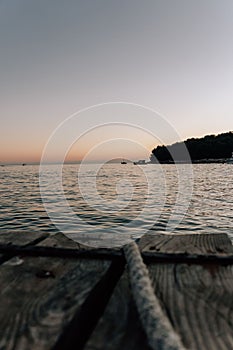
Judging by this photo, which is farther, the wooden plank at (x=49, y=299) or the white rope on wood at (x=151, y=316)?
the wooden plank at (x=49, y=299)

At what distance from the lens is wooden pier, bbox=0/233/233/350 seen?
1.12 m

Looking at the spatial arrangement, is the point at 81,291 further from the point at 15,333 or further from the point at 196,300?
the point at 196,300

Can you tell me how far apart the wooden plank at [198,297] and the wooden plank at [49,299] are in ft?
1.07

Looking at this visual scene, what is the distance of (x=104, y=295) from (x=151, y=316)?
1.54ft

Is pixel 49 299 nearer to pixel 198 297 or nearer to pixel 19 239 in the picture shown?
pixel 198 297

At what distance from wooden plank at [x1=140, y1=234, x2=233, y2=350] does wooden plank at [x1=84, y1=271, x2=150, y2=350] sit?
0.53 feet

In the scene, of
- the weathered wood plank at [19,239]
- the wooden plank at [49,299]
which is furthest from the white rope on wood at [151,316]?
the weathered wood plank at [19,239]

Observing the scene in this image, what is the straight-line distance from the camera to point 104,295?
1.49 metres

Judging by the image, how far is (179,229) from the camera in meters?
9.97

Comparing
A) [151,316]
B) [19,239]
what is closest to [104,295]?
[151,316]

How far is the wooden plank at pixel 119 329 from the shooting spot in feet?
3.50

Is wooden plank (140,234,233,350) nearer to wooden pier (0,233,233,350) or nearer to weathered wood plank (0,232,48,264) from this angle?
wooden pier (0,233,233,350)

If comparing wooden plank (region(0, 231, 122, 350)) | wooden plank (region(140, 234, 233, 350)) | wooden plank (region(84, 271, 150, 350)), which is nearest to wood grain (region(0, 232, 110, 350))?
wooden plank (region(0, 231, 122, 350))

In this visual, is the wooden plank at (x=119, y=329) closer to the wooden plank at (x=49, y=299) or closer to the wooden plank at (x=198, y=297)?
the wooden plank at (x=49, y=299)
